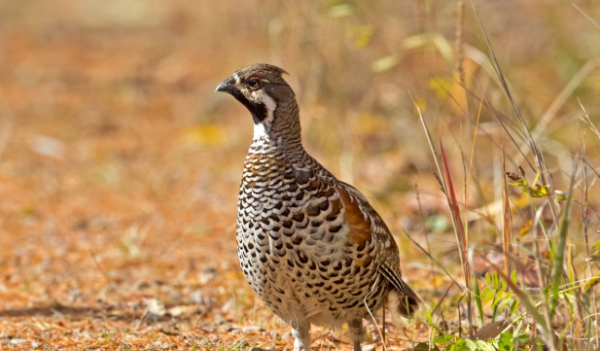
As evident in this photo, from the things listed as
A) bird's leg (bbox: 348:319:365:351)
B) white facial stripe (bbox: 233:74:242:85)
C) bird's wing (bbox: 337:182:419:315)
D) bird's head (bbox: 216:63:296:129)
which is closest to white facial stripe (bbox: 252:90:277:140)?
bird's head (bbox: 216:63:296:129)

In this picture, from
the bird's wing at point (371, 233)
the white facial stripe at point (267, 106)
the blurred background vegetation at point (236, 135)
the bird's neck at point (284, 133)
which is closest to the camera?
the bird's wing at point (371, 233)

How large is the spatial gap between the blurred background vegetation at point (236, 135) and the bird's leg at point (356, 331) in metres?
0.54

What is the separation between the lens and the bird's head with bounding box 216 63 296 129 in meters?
3.56

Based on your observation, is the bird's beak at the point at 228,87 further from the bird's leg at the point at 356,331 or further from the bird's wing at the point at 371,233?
the bird's leg at the point at 356,331

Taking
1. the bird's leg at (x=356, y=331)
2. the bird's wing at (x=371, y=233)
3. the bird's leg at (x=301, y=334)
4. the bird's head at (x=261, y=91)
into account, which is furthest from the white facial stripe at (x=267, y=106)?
the bird's leg at (x=356, y=331)

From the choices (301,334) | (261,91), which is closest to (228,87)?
(261,91)

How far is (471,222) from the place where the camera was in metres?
5.84

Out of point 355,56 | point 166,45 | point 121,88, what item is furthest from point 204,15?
point 355,56

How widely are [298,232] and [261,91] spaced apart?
0.80 metres

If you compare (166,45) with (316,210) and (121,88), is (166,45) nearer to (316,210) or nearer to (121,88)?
(121,88)

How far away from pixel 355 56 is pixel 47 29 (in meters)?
6.53

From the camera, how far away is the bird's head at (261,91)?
3.56m

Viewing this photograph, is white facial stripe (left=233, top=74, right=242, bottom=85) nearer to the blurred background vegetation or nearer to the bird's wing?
the bird's wing

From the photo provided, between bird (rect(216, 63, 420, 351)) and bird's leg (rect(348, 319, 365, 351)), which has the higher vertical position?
bird (rect(216, 63, 420, 351))
